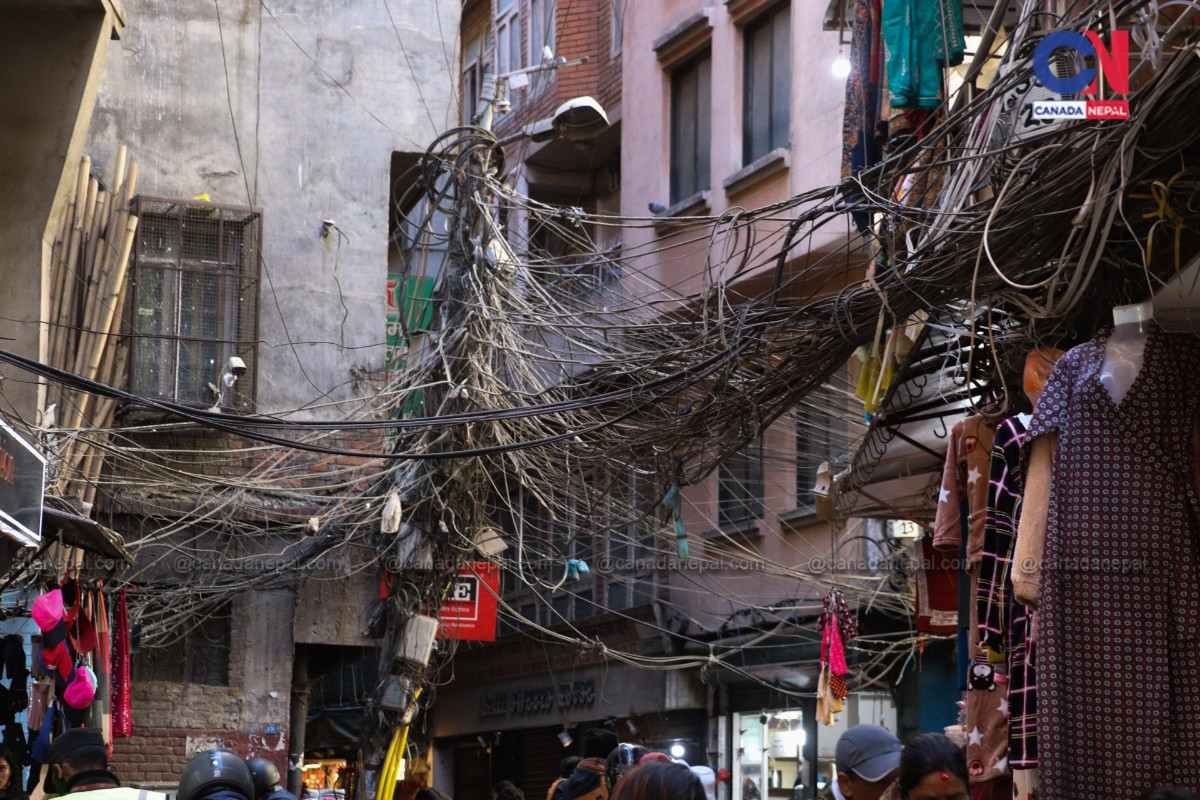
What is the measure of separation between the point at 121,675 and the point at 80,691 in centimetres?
153

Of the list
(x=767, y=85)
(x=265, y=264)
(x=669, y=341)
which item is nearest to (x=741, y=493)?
(x=767, y=85)

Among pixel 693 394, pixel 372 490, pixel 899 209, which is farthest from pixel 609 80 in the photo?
pixel 899 209

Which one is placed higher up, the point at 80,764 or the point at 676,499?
the point at 676,499

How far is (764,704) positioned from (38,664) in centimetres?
975

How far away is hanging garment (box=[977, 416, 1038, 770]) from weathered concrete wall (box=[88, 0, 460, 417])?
35.5 feet

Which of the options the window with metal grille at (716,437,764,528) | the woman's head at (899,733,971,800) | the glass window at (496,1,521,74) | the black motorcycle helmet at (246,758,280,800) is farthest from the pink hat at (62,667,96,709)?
the glass window at (496,1,521,74)

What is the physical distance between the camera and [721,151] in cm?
1827

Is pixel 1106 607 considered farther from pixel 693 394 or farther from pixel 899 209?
pixel 693 394

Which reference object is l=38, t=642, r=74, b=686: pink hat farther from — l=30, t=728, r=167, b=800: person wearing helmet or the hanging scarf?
l=30, t=728, r=167, b=800: person wearing helmet

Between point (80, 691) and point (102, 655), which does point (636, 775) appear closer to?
point (80, 691)

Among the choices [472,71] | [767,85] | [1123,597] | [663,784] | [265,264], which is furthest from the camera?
[472,71]

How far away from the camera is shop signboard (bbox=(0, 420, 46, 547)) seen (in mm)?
7398

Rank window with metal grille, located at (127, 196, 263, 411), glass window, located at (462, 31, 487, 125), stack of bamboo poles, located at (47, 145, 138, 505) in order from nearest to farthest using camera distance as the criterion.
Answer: stack of bamboo poles, located at (47, 145, 138, 505) → window with metal grille, located at (127, 196, 263, 411) → glass window, located at (462, 31, 487, 125)

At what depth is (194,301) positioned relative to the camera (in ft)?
49.4
